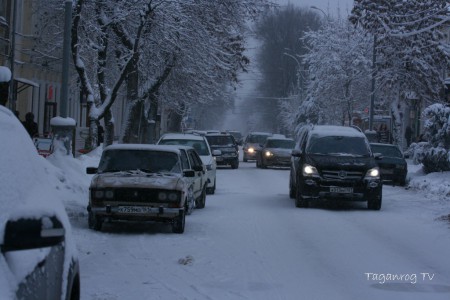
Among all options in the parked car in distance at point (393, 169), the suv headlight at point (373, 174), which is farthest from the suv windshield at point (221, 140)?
the suv headlight at point (373, 174)

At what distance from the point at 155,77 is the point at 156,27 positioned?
20.0ft

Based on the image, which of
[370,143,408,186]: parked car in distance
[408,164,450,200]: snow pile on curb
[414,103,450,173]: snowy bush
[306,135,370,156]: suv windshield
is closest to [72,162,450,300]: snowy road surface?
[306,135,370,156]: suv windshield

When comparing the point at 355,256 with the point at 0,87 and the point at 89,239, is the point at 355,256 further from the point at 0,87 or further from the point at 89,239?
the point at 0,87

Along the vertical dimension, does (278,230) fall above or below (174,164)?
below

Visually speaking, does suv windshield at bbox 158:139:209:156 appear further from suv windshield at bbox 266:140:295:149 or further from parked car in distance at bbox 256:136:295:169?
suv windshield at bbox 266:140:295:149

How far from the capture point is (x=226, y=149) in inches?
1593

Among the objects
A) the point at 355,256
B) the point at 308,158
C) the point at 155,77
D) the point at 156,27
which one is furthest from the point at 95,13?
the point at 355,256

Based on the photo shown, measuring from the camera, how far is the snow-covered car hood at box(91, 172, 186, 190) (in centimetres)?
1392

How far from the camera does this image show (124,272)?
A: 10.1 meters

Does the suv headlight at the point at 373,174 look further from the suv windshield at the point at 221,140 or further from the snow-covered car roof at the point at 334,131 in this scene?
the suv windshield at the point at 221,140

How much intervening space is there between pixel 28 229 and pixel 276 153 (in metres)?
37.7

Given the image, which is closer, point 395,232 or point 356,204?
point 395,232

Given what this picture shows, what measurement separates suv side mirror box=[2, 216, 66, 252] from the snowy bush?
26.4 m

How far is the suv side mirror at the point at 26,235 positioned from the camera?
12.9 ft
